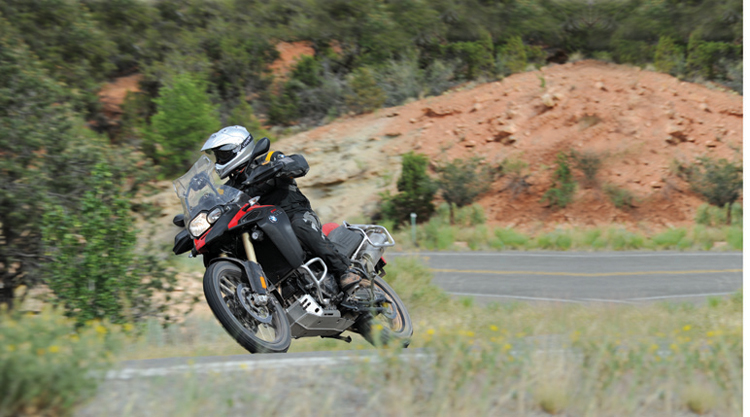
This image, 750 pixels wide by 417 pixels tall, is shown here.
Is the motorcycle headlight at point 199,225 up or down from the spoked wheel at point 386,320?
up

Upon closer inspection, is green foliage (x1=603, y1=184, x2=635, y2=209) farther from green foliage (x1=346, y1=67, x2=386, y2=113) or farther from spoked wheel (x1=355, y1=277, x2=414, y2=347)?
spoked wheel (x1=355, y1=277, x2=414, y2=347)

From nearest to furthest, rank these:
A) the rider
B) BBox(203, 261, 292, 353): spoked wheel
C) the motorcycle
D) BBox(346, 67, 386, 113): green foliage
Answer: BBox(203, 261, 292, 353): spoked wheel, the motorcycle, the rider, BBox(346, 67, 386, 113): green foliage

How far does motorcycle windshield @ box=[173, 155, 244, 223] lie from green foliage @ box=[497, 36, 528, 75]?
30.3 metres

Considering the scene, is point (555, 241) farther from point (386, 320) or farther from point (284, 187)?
point (284, 187)

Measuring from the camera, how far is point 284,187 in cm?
640

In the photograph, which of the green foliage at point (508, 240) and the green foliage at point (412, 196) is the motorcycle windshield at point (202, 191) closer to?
the green foliage at point (508, 240)

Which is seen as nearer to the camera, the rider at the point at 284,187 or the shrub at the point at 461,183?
the rider at the point at 284,187

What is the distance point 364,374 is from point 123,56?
1394 inches

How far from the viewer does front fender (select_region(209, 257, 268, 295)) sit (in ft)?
17.9

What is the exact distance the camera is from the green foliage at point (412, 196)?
2478 centimetres

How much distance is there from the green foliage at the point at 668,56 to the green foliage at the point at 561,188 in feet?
36.0

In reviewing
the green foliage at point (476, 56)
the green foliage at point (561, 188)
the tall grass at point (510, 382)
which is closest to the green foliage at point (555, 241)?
the green foliage at point (561, 188)

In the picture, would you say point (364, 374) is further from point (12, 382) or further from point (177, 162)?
point (177, 162)

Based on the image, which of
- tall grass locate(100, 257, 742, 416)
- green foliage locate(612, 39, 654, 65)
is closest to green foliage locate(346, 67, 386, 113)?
green foliage locate(612, 39, 654, 65)
